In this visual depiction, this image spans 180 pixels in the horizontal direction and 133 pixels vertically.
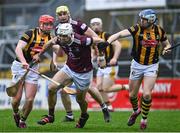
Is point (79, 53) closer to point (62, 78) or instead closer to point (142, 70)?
point (62, 78)

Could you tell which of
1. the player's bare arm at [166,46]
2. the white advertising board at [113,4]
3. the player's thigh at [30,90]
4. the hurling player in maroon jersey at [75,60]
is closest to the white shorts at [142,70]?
the player's bare arm at [166,46]

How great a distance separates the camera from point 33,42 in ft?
50.9

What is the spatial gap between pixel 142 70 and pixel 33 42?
2.29 meters

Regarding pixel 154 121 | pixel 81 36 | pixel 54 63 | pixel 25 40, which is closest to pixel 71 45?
pixel 81 36

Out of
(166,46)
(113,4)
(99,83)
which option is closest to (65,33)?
(166,46)

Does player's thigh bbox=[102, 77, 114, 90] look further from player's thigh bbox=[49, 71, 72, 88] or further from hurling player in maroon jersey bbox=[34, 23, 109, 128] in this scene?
player's thigh bbox=[49, 71, 72, 88]

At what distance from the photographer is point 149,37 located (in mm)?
15398

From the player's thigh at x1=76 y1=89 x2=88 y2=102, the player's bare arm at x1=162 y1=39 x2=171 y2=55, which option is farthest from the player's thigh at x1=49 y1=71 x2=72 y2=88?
the player's bare arm at x1=162 y1=39 x2=171 y2=55

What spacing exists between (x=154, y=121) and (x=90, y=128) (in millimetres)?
2611

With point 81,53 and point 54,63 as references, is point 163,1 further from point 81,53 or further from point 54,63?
point 81,53

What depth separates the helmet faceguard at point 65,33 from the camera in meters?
14.3

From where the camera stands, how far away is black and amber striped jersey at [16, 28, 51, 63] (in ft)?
50.7

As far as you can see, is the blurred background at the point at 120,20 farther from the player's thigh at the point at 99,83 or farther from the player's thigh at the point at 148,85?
the player's thigh at the point at 148,85

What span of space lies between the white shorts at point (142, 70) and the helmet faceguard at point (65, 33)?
1869 mm
